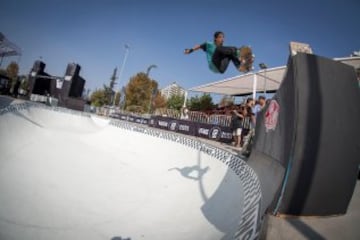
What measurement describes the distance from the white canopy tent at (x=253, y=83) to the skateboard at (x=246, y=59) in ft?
24.4

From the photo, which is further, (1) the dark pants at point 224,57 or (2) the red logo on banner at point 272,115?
(1) the dark pants at point 224,57

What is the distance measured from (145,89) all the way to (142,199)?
36665mm

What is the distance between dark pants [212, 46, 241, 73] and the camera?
3393 millimetres

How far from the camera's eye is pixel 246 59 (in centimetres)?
364

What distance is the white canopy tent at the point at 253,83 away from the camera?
445 inches

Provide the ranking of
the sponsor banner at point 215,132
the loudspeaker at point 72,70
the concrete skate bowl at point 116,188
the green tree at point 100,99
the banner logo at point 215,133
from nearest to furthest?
the concrete skate bowl at point 116,188, the sponsor banner at point 215,132, the banner logo at point 215,133, the loudspeaker at point 72,70, the green tree at point 100,99

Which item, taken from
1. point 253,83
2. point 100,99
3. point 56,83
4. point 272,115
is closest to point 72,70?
point 56,83

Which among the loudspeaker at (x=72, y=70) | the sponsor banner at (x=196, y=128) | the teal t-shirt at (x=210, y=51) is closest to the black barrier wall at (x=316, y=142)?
the teal t-shirt at (x=210, y=51)

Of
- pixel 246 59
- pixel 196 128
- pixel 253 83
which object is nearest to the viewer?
pixel 246 59

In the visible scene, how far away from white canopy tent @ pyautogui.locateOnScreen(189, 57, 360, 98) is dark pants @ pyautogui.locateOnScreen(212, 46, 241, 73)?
25.0ft

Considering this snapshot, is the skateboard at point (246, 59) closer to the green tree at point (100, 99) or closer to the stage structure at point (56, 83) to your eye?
the stage structure at point (56, 83)

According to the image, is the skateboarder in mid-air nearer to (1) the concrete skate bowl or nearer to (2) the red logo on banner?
(2) the red logo on banner

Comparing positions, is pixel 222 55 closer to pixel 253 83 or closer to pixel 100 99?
pixel 253 83

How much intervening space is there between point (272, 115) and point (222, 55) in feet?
4.77
